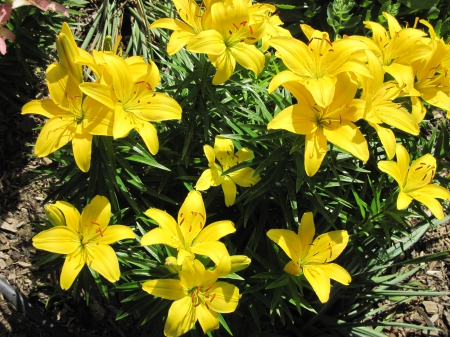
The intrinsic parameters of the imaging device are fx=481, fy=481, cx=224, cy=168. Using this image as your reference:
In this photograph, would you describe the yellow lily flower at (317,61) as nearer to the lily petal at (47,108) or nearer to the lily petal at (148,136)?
the lily petal at (148,136)

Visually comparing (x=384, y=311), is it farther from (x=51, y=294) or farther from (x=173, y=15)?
(x=173, y=15)

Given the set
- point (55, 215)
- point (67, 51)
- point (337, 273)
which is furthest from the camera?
point (337, 273)

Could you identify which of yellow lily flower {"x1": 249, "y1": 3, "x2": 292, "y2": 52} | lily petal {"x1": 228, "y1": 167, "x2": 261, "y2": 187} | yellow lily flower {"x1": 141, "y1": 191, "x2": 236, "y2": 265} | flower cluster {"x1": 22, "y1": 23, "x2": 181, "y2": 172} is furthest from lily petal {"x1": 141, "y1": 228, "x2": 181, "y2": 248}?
yellow lily flower {"x1": 249, "y1": 3, "x2": 292, "y2": 52}

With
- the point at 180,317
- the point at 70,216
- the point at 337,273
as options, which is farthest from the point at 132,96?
the point at 337,273

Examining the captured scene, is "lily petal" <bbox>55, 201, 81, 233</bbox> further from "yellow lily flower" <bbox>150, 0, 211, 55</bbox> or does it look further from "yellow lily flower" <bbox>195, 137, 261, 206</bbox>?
"yellow lily flower" <bbox>150, 0, 211, 55</bbox>

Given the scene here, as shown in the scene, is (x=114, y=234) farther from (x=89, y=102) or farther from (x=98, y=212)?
(x=89, y=102)

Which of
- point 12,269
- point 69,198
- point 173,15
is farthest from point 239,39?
point 12,269
